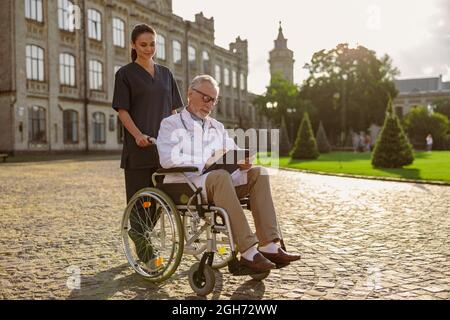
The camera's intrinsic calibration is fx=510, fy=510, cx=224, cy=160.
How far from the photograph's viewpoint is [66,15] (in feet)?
113

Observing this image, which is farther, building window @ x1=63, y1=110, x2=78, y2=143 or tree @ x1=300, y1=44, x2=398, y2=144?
tree @ x1=300, y1=44, x2=398, y2=144

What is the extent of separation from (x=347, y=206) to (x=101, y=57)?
104ft

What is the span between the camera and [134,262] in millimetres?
4418

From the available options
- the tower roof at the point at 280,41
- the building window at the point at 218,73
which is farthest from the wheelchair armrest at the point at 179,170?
the tower roof at the point at 280,41

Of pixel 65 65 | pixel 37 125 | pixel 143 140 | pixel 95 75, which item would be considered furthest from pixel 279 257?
pixel 95 75

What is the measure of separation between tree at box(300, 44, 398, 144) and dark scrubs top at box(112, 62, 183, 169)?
50038 millimetres

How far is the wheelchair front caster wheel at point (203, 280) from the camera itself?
377 cm

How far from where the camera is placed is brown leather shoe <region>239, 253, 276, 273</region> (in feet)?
12.2

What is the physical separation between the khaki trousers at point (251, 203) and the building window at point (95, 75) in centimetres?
3404

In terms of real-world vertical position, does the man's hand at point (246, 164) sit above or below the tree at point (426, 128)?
below

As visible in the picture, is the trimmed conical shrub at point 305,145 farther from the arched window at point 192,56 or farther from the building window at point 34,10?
the arched window at point 192,56

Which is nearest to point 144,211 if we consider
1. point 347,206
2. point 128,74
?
point 128,74

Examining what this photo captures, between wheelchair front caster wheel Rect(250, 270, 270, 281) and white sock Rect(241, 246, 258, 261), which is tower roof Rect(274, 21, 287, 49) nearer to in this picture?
wheelchair front caster wheel Rect(250, 270, 270, 281)

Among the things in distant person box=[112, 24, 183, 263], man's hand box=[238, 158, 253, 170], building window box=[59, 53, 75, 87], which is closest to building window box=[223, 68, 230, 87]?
building window box=[59, 53, 75, 87]
